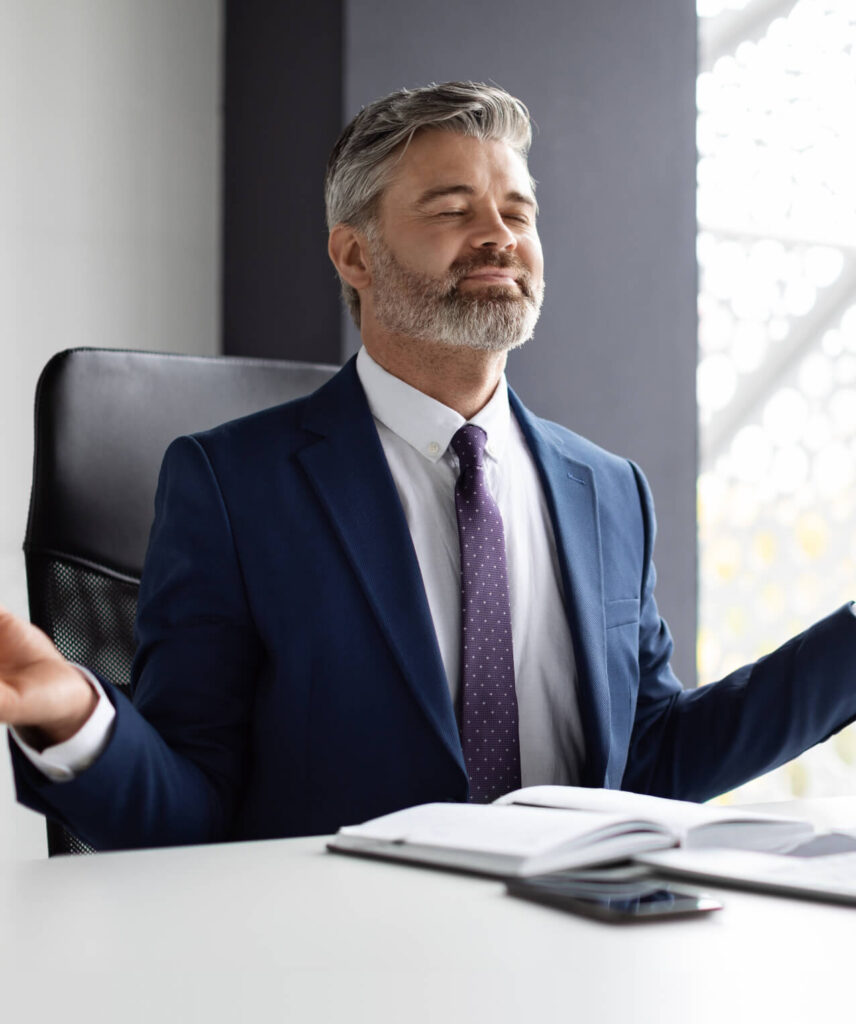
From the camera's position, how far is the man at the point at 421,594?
4.24 feet

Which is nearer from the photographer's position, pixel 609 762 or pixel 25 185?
pixel 609 762

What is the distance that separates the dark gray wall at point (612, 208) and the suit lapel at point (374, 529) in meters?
0.88

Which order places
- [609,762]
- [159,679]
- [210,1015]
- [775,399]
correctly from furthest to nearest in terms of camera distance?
[775,399], [609,762], [159,679], [210,1015]

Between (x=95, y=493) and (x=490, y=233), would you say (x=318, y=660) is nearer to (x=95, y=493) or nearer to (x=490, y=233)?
(x=95, y=493)

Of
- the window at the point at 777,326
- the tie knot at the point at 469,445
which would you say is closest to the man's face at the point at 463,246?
the tie knot at the point at 469,445

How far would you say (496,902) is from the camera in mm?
774

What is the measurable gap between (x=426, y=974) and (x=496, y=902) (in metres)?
0.15

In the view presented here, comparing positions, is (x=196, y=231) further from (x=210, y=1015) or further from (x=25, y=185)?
(x=210, y=1015)

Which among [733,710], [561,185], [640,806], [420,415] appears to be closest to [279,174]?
[561,185]

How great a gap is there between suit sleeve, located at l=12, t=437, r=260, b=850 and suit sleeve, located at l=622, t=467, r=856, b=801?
1.76 feet

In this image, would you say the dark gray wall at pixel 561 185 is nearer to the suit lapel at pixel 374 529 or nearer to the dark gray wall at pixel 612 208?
the dark gray wall at pixel 612 208

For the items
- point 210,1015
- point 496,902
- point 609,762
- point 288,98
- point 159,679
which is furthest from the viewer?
point 288,98

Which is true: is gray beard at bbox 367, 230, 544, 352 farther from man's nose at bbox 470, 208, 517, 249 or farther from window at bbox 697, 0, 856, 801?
window at bbox 697, 0, 856, 801

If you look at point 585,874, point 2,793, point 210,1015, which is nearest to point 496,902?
point 585,874
